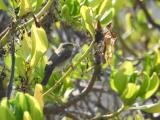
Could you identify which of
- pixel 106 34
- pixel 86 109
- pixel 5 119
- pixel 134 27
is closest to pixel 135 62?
pixel 86 109

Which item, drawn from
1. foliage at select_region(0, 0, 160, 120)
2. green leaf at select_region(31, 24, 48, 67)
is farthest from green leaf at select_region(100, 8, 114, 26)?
green leaf at select_region(31, 24, 48, 67)

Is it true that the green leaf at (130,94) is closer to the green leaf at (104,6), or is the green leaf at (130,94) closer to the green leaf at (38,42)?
the green leaf at (104,6)

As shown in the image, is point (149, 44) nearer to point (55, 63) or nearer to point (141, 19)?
point (141, 19)

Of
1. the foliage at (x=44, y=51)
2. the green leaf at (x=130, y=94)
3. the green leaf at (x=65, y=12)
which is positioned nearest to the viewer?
the foliage at (x=44, y=51)

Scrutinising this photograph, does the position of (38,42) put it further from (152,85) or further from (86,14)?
(152,85)

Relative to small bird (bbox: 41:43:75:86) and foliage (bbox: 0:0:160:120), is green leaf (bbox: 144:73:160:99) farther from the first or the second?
small bird (bbox: 41:43:75:86)

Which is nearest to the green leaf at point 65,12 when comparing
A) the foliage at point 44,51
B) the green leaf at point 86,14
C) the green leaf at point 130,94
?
the foliage at point 44,51

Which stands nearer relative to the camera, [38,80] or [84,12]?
[84,12]
